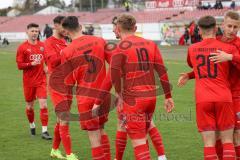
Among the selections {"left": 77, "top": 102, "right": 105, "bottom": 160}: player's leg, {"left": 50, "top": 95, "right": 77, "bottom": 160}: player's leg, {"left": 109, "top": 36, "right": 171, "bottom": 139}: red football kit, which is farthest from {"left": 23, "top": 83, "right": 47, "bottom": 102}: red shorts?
{"left": 109, "top": 36, "right": 171, "bottom": 139}: red football kit

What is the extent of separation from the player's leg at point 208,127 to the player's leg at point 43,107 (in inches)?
173

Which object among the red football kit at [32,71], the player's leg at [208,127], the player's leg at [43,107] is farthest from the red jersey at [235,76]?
the red football kit at [32,71]

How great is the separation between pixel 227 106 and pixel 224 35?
985 millimetres

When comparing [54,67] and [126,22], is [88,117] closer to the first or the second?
Result: [126,22]

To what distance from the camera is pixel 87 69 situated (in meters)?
6.79

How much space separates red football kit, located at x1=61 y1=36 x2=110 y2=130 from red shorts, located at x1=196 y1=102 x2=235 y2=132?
144cm

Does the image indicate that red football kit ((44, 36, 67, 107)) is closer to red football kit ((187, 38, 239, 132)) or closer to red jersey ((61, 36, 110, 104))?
red jersey ((61, 36, 110, 104))

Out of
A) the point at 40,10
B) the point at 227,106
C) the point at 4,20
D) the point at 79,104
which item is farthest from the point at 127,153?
the point at 40,10

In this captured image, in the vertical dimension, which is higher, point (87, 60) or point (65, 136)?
point (87, 60)

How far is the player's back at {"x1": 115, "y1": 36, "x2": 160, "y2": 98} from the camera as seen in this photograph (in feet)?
20.5

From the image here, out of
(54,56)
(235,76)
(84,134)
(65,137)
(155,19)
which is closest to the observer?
(235,76)

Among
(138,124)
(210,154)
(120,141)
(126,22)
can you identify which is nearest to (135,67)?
(126,22)

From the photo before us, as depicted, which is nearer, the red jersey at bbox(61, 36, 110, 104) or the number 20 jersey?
the number 20 jersey

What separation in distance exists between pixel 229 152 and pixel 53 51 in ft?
11.8
